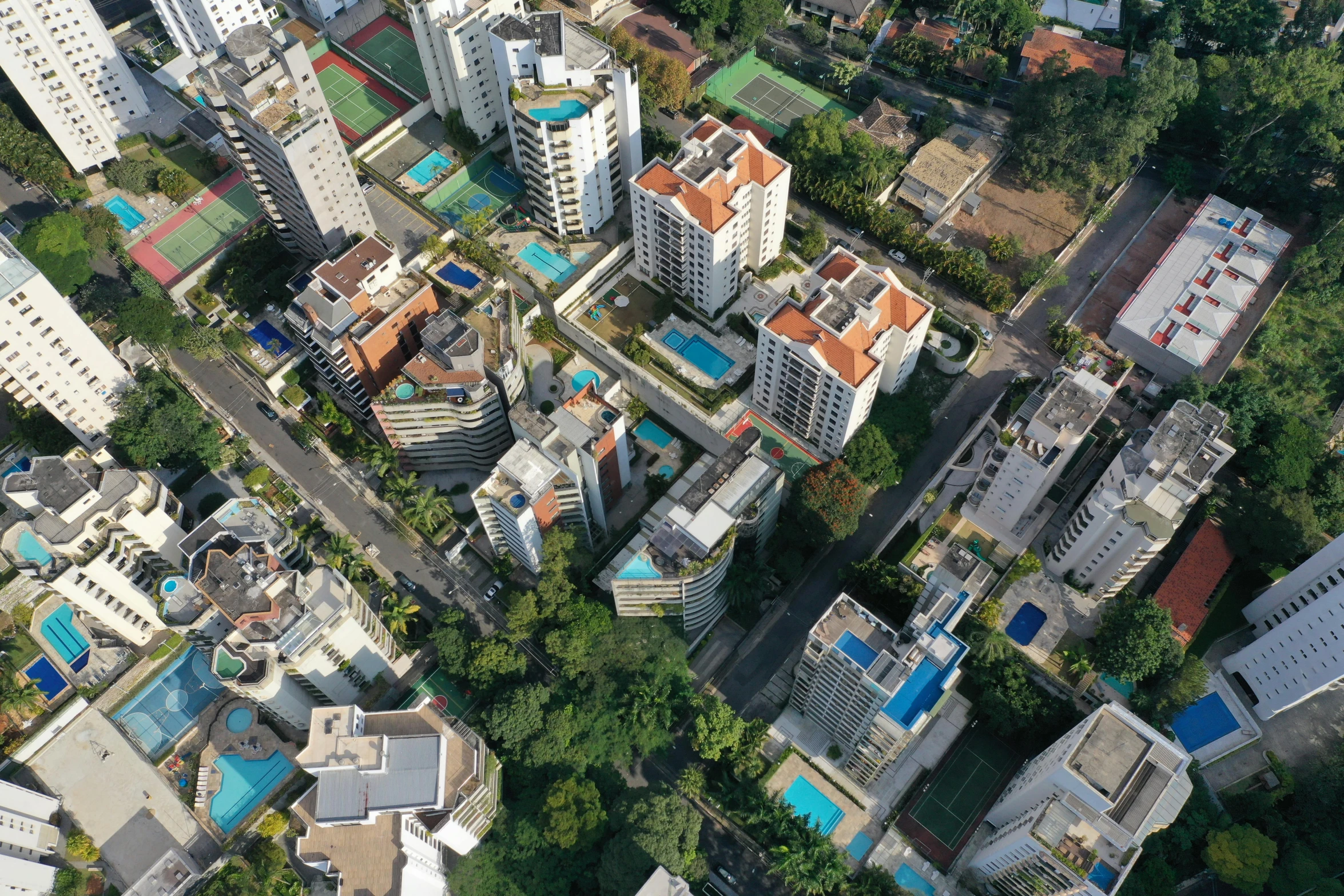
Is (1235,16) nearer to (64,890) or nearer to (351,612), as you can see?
(351,612)

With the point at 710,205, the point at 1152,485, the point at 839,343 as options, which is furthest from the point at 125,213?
the point at 1152,485

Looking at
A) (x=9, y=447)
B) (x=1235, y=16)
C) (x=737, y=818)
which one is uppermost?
(x=1235, y=16)

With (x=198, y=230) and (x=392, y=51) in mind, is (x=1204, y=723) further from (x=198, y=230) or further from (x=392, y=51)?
(x=392, y=51)

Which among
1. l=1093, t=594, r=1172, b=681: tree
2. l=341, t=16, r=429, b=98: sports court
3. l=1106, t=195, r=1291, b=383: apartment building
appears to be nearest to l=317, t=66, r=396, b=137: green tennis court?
l=341, t=16, r=429, b=98: sports court

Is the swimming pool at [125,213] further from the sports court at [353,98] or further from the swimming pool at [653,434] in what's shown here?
the swimming pool at [653,434]

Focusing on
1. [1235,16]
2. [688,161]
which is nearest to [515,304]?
[688,161]

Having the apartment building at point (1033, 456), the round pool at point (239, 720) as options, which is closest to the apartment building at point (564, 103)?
the apartment building at point (1033, 456)
